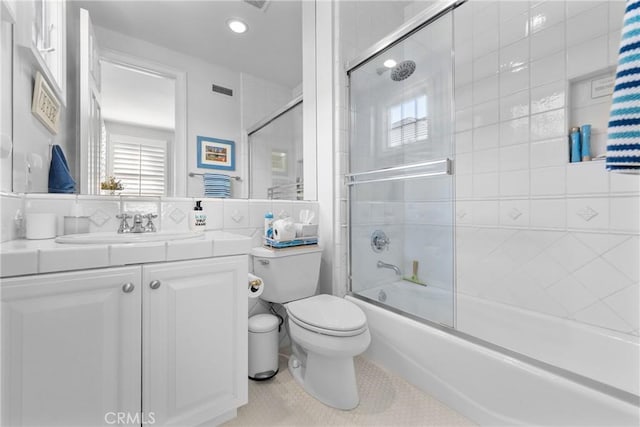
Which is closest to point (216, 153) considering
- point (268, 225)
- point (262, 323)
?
point (268, 225)

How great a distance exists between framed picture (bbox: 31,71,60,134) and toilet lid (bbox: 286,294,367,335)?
1350 millimetres

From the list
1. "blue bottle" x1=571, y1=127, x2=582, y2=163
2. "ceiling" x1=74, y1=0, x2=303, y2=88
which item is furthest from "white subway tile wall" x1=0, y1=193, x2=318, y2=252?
"blue bottle" x1=571, y1=127, x2=582, y2=163

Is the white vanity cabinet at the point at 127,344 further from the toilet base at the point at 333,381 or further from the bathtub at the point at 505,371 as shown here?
the bathtub at the point at 505,371

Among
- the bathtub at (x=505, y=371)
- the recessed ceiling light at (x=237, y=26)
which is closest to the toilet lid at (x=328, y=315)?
the bathtub at (x=505, y=371)

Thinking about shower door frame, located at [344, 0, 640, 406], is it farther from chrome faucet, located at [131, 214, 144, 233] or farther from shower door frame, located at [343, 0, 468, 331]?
chrome faucet, located at [131, 214, 144, 233]

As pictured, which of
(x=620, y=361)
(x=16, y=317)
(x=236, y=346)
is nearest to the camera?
(x=16, y=317)

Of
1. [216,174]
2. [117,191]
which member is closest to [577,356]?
[216,174]

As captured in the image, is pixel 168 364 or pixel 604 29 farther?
pixel 604 29

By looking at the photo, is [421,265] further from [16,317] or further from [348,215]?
[16,317]

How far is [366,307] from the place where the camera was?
1.66 meters

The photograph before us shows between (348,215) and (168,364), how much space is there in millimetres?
1258

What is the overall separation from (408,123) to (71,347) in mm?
1805

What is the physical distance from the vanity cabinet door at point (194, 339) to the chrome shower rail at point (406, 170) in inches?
38.9

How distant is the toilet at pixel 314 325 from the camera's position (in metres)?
1.21
